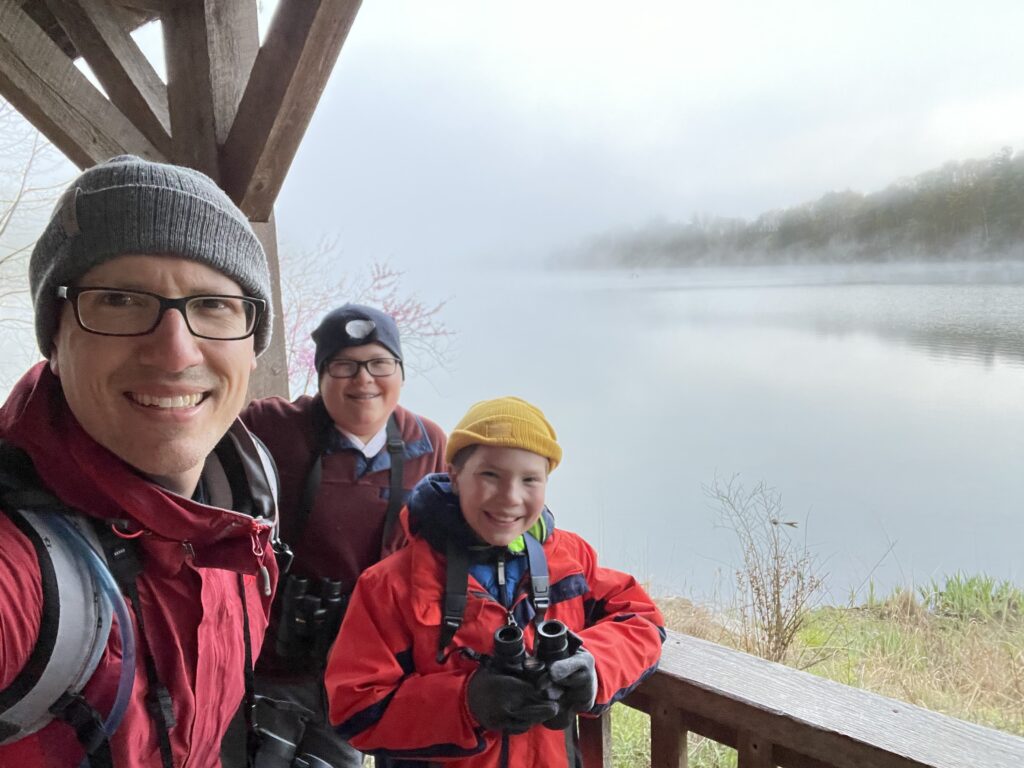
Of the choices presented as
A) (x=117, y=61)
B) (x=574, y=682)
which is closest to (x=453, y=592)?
(x=574, y=682)

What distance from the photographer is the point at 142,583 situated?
787 millimetres

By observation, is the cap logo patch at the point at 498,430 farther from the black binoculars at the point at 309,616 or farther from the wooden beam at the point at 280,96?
the wooden beam at the point at 280,96

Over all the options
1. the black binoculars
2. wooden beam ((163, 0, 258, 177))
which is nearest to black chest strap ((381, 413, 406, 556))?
the black binoculars

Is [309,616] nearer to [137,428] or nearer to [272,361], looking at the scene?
[137,428]

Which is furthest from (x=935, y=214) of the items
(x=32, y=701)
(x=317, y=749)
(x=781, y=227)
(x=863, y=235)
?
(x=32, y=701)

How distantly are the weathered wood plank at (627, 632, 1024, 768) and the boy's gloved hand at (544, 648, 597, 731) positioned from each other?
8.6 inches

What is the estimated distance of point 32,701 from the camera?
2.11 ft

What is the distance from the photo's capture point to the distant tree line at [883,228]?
2.08m

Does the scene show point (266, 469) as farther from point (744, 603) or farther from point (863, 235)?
point (863, 235)

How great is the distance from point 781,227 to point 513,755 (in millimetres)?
2419

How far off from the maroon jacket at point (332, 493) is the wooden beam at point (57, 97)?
0.90 metres

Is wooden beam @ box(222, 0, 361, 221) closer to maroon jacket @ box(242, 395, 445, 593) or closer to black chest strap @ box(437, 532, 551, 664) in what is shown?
maroon jacket @ box(242, 395, 445, 593)

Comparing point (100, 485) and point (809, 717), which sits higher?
point (100, 485)

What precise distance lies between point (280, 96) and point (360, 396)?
0.80 meters
